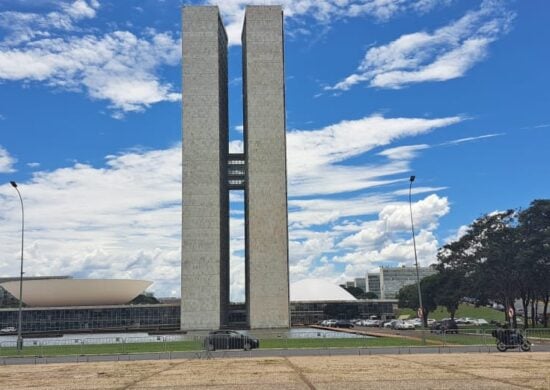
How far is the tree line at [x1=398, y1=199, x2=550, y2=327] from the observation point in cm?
6256

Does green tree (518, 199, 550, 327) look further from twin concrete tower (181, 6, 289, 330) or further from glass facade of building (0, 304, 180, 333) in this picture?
glass facade of building (0, 304, 180, 333)

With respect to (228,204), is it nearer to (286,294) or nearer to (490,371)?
(286,294)

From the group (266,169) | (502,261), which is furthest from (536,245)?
(266,169)

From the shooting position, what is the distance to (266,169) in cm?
9781

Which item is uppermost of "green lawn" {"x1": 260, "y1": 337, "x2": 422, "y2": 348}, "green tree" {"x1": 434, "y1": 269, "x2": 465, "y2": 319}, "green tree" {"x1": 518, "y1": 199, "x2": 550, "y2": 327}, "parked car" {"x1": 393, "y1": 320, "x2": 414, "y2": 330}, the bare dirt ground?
"green tree" {"x1": 518, "y1": 199, "x2": 550, "y2": 327}

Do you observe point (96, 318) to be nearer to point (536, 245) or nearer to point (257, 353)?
point (536, 245)

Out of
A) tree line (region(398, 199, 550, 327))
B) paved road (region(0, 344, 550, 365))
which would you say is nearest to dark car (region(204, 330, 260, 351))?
paved road (region(0, 344, 550, 365))

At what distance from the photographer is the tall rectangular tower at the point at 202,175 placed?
93125 millimetres

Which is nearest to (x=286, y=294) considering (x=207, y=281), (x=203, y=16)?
(x=207, y=281)

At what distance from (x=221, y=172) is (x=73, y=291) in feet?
120

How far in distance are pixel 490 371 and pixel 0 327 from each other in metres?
112

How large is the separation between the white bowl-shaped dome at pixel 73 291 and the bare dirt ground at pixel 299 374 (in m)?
83.7

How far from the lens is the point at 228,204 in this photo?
115 metres

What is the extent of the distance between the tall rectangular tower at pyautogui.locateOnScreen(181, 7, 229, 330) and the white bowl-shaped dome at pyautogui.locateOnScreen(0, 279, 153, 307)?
24.8 meters
